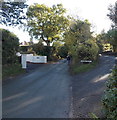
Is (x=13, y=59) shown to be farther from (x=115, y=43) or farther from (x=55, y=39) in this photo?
(x=55, y=39)

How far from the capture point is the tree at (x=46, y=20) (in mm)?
25766

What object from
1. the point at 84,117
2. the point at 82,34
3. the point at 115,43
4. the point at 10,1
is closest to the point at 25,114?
the point at 84,117

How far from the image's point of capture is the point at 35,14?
2577 cm

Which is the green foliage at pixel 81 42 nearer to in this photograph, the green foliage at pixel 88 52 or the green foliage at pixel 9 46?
the green foliage at pixel 88 52

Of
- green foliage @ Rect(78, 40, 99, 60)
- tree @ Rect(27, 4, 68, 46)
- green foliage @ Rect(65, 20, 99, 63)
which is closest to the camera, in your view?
green foliage @ Rect(78, 40, 99, 60)

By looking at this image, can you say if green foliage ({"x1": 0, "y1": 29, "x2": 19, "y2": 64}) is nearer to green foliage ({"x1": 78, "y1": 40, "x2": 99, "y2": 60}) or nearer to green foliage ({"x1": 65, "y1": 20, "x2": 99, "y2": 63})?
green foliage ({"x1": 65, "y1": 20, "x2": 99, "y2": 63})

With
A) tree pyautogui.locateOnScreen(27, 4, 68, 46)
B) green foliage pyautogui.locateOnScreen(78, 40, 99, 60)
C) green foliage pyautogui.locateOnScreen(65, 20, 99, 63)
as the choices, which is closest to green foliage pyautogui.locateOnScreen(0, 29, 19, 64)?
green foliage pyautogui.locateOnScreen(65, 20, 99, 63)

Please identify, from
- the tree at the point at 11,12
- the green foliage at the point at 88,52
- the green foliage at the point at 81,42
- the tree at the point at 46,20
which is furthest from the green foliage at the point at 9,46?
the tree at the point at 46,20

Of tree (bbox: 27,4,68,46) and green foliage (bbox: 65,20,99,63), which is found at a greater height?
tree (bbox: 27,4,68,46)

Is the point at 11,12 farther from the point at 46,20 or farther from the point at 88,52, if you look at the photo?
the point at 46,20

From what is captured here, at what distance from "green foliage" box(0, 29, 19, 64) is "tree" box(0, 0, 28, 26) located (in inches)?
43.2

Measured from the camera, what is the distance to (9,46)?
12391mm

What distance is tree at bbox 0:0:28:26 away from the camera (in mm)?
10336

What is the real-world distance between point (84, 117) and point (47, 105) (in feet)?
5.22
